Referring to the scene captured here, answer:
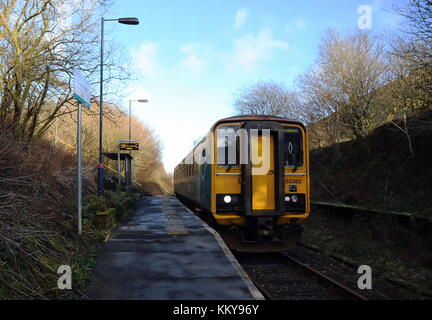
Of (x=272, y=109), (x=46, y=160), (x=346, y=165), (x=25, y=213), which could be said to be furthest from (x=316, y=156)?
(x=25, y=213)

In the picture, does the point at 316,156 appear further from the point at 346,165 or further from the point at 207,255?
the point at 207,255

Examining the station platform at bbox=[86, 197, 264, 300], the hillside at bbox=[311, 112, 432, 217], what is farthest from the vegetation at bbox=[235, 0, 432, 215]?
the station platform at bbox=[86, 197, 264, 300]

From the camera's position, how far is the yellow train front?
8039 mm

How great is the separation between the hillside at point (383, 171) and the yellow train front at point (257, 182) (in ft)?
13.3

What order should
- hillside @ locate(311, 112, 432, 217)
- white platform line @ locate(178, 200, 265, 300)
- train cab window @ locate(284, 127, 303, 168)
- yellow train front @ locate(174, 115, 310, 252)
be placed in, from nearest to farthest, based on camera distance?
white platform line @ locate(178, 200, 265, 300), yellow train front @ locate(174, 115, 310, 252), train cab window @ locate(284, 127, 303, 168), hillside @ locate(311, 112, 432, 217)

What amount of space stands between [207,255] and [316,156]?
Answer: 17.6 m

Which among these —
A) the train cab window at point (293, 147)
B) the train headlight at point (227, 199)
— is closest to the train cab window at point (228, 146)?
the train headlight at point (227, 199)

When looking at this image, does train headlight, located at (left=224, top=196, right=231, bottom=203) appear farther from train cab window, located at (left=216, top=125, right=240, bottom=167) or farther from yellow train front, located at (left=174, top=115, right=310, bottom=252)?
train cab window, located at (left=216, top=125, right=240, bottom=167)

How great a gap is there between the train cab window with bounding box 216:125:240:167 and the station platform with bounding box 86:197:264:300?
1.88 metres

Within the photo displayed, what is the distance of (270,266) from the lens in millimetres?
8109

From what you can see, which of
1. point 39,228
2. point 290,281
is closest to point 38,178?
point 39,228

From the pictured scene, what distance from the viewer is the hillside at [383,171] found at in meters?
12.4

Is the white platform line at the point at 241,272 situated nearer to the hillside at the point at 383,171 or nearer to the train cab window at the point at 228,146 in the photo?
the train cab window at the point at 228,146

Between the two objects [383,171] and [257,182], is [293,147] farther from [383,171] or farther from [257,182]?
[383,171]
